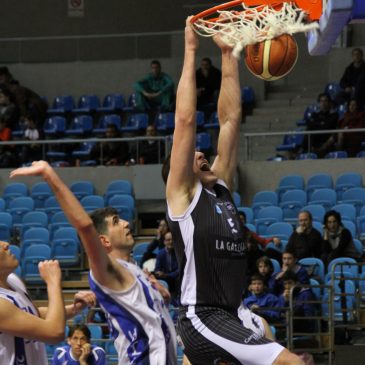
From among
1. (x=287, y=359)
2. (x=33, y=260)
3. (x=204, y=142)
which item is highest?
(x=287, y=359)

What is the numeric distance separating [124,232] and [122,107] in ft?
46.6

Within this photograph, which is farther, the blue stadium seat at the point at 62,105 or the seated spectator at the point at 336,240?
the blue stadium seat at the point at 62,105

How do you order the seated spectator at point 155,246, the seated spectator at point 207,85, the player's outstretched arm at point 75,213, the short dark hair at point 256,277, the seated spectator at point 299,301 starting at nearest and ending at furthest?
1. the player's outstretched arm at point 75,213
2. the short dark hair at point 256,277
3. the seated spectator at point 299,301
4. the seated spectator at point 155,246
5. the seated spectator at point 207,85

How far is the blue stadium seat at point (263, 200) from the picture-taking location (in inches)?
588

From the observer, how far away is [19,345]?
531cm

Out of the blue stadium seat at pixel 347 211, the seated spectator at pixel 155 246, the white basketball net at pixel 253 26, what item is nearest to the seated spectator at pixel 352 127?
the blue stadium seat at pixel 347 211

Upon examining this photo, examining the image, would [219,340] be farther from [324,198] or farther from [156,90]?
[156,90]

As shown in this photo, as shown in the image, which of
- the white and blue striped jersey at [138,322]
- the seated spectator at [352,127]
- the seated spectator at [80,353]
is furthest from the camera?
the seated spectator at [352,127]

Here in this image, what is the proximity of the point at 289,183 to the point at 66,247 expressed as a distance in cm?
333

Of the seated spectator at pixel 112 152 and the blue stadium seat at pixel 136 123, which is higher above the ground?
the blue stadium seat at pixel 136 123

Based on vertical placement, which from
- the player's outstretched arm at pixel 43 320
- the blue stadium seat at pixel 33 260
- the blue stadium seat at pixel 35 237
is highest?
the player's outstretched arm at pixel 43 320

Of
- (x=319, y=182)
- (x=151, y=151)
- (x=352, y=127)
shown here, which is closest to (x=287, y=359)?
(x=319, y=182)

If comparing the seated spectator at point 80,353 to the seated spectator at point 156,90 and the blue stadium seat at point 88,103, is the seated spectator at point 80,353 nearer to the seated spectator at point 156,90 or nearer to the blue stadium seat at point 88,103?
the seated spectator at point 156,90

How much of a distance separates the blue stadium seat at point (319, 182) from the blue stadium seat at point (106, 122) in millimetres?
4550
